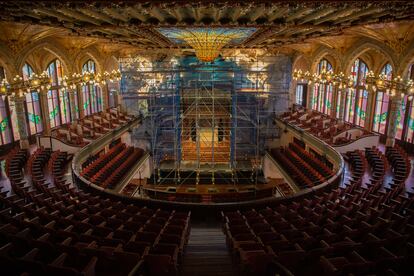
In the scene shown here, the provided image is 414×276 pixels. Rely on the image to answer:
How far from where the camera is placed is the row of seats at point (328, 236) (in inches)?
163

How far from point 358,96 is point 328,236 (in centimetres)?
1918

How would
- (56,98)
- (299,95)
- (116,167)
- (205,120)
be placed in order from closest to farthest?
(116,167) < (205,120) < (56,98) < (299,95)

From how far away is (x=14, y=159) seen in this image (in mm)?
12594

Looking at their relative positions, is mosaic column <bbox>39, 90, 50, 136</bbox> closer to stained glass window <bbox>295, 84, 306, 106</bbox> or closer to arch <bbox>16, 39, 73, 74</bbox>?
arch <bbox>16, 39, 73, 74</bbox>

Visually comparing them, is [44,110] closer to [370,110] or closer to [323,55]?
[323,55]

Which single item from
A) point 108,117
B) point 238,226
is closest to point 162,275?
point 238,226

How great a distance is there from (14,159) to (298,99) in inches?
1016

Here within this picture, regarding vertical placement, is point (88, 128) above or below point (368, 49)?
below

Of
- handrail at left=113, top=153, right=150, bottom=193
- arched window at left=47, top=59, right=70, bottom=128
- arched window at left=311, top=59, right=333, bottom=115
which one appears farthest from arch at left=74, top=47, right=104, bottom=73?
arched window at left=311, top=59, right=333, bottom=115

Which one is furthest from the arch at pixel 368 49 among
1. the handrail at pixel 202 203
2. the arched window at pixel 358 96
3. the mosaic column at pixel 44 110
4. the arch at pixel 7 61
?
the mosaic column at pixel 44 110

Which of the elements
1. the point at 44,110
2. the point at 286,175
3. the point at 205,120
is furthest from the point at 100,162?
the point at 286,175

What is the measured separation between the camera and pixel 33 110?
19.7 metres

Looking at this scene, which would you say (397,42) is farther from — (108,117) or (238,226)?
(108,117)

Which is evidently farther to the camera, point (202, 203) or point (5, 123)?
point (5, 123)
